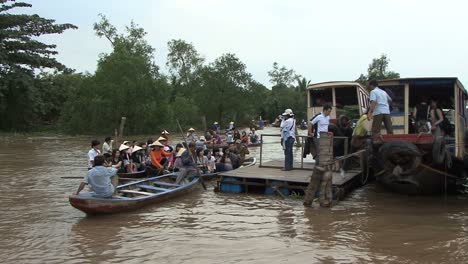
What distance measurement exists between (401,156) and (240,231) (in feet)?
12.5

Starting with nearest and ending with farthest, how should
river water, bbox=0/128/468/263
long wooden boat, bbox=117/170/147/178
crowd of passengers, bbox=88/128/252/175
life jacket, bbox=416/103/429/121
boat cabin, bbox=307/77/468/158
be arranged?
river water, bbox=0/128/468/263, boat cabin, bbox=307/77/468/158, life jacket, bbox=416/103/429/121, crowd of passengers, bbox=88/128/252/175, long wooden boat, bbox=117/170/147/178

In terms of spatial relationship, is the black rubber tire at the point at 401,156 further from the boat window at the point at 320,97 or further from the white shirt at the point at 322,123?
the boat window at the point at 320,97

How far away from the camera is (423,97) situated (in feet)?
39.9

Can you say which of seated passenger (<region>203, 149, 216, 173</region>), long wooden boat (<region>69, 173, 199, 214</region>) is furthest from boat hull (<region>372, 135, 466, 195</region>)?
seated passenger (<region>203, 149, 216, 173</region>)

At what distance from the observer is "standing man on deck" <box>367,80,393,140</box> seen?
33.5ft

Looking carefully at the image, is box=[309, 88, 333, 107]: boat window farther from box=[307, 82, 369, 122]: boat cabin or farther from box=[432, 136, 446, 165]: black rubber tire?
box=[432, 136, 446, 165]: black rubber tire

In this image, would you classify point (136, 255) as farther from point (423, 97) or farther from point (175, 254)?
point (423, 97)

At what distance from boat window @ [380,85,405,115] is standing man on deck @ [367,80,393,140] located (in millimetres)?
1036

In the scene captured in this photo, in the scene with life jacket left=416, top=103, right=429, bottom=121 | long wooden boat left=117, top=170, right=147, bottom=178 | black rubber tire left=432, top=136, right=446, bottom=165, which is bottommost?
long wooden boat left=117, top=170, right=147, bottom=178

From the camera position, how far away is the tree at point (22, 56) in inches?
1494

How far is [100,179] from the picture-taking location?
9031mm

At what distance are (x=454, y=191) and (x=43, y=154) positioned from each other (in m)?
20.1

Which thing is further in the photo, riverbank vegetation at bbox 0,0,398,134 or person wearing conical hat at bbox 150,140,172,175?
riverbank vegetation at bbox 0,0,398,134

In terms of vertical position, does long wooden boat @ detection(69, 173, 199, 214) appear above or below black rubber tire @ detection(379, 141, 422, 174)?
below
